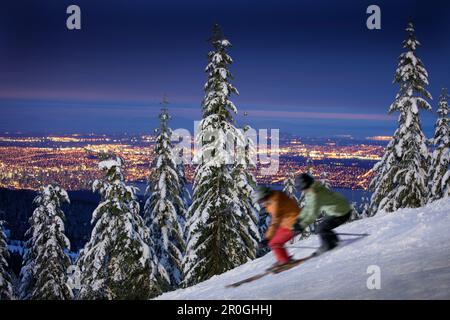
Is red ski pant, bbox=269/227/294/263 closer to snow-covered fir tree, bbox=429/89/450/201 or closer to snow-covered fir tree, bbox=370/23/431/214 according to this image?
snow-covered fir tree, bbox=370/23/431/214

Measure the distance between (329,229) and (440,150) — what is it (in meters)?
19.4

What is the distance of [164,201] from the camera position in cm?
2325

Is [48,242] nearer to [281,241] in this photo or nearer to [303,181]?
[281,241]

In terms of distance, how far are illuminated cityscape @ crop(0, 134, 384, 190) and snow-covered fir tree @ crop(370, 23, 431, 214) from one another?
181 inches

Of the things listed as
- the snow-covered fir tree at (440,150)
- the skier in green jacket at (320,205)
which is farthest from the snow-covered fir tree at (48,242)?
the snow-covered fir tree at (440,150)

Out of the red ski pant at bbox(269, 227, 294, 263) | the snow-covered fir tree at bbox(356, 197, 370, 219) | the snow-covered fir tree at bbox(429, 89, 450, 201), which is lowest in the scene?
the snow-covered fir tree at bbox(356, 197, 370, 219)

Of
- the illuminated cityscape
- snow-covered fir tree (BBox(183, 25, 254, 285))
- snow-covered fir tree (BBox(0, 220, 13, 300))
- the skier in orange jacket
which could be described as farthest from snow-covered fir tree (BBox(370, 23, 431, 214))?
snow-covered fir tree (BBox(0, 220, 13, 300))

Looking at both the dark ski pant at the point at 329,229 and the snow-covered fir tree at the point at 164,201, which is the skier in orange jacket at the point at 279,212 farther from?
the snow-covered fir tree at the point at 164,201

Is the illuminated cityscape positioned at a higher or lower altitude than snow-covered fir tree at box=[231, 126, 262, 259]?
higher

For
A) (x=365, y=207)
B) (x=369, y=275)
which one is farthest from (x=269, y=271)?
(x=365, y=207)

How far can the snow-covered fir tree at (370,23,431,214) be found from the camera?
21.8 meters

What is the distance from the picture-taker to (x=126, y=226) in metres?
18.9
